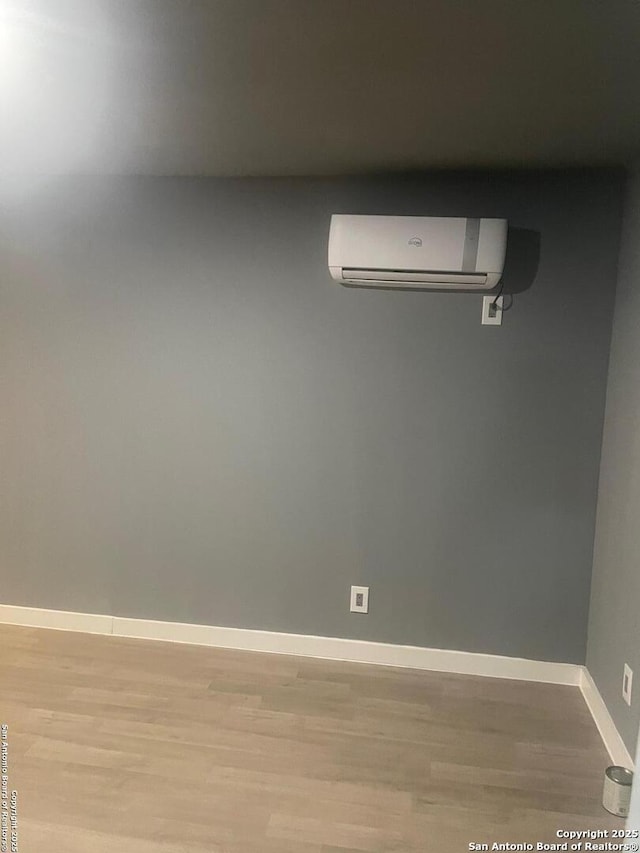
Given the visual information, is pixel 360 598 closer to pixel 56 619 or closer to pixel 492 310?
pixel 492 310

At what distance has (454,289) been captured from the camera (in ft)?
8.80

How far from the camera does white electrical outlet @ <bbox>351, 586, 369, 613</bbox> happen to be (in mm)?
2904

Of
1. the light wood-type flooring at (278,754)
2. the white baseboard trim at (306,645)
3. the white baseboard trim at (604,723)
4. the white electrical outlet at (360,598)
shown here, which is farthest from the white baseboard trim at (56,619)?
the white baseboard trim at (604,723)

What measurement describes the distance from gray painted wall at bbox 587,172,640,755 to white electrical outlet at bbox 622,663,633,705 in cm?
2

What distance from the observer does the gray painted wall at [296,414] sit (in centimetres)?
269

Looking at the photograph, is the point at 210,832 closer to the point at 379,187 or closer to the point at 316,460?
the point at 316,460

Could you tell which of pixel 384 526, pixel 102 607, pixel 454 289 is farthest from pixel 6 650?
pixel 454 289

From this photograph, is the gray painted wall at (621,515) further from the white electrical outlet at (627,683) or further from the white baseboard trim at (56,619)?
the white baseboard trim at (56,619)
